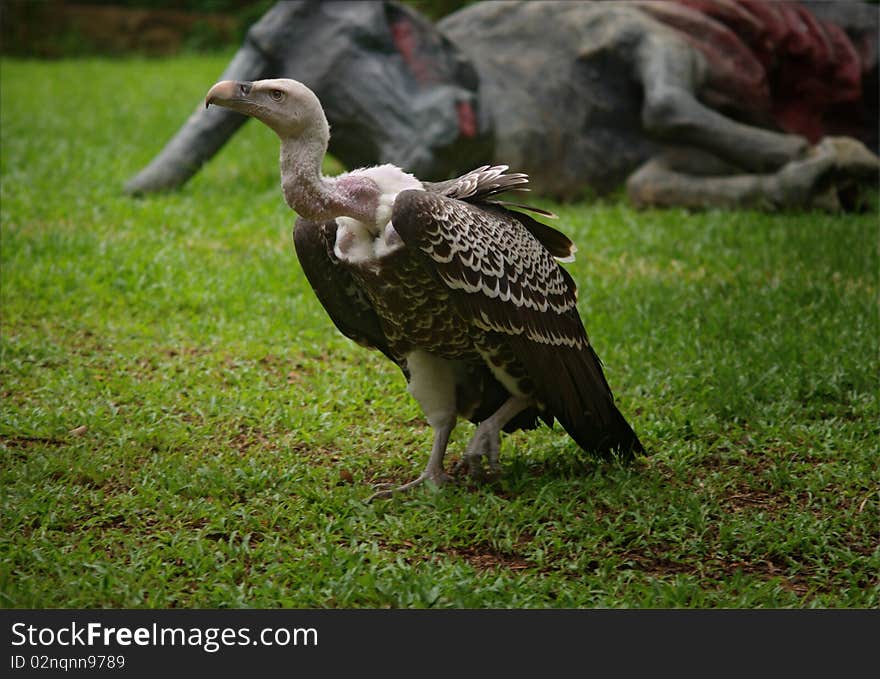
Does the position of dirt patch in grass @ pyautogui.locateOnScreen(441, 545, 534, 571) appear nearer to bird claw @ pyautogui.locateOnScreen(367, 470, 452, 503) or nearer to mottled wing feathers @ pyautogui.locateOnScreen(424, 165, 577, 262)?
bird claw @ pyautogui.locateOnScreen(367, 470, 452, 503)

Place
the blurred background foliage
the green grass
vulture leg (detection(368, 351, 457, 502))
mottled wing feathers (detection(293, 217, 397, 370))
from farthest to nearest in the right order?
the blurred background foliage < vulture leg (detection(368, 351, 457, 502)) < mottled wing feathers (detection(293, 217, 397, 370)) < the green grass

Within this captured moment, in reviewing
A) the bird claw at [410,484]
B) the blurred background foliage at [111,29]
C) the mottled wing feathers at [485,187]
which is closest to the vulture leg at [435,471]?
the bird claw at [410,484]

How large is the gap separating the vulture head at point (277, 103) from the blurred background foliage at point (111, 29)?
14.3m

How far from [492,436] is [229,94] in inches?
59.1

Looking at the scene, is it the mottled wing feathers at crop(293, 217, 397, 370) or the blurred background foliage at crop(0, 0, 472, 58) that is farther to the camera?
the blurred background foliage at crop(0, 0, 472, 58)

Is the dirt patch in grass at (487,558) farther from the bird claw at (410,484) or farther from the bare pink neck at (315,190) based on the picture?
the bare pink neck at (315,190)

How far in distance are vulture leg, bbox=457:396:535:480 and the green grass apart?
94 millimetres

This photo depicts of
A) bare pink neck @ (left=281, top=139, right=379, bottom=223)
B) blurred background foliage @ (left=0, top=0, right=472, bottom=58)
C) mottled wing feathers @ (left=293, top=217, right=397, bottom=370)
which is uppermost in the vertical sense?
bare pink neck @ (left=281, top=139, right=379, bottom=223)

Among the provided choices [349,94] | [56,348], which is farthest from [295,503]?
[349,94]

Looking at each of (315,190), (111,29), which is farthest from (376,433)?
(111,29)

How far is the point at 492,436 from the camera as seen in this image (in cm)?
399

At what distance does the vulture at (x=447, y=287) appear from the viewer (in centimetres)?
352

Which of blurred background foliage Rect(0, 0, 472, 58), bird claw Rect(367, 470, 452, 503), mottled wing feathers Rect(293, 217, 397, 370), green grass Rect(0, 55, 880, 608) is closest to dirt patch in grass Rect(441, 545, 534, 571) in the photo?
green grass Rect(0, 55, 880, 608)

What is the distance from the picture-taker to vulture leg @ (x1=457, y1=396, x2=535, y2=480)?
13.1 feet
